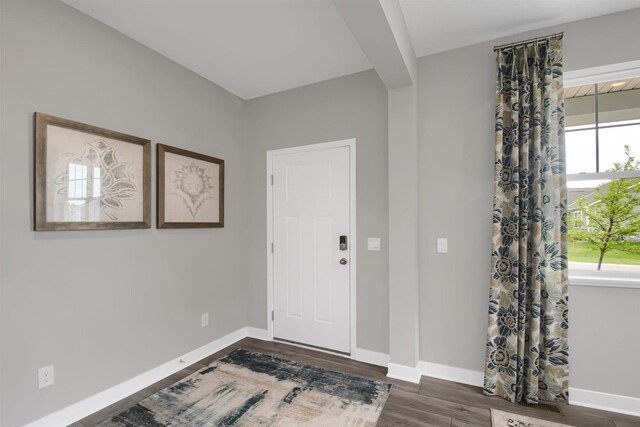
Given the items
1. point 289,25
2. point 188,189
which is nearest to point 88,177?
point 188,189

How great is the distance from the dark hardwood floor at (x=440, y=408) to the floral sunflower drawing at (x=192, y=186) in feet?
4.93

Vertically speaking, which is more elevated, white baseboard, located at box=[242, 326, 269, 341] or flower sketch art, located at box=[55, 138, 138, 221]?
flower sketch art, located at box=[55, 138, 138, 221]

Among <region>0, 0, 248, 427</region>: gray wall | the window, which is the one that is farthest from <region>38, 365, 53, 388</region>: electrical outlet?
the window

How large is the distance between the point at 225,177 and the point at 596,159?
3268mm

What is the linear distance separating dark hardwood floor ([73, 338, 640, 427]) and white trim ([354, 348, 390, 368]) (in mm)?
106

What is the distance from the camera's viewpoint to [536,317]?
216cm

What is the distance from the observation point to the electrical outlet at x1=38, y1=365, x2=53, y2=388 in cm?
185

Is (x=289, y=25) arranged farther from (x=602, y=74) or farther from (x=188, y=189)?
(x=602, y=74)

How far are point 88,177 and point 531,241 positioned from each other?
321 cm

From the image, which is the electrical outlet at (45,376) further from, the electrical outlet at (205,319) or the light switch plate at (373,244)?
the light switch plate at (373,244)

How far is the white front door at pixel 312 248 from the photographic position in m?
3.03

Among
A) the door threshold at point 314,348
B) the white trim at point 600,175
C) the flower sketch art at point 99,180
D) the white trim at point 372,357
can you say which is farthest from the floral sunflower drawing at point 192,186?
the white trim at point 600,175

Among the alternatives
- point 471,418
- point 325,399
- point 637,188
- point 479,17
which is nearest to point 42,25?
point 479,17

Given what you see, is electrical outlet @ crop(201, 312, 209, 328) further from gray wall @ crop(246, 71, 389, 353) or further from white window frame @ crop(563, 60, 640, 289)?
white window frame @ crop(563, 60, 640, 289)
